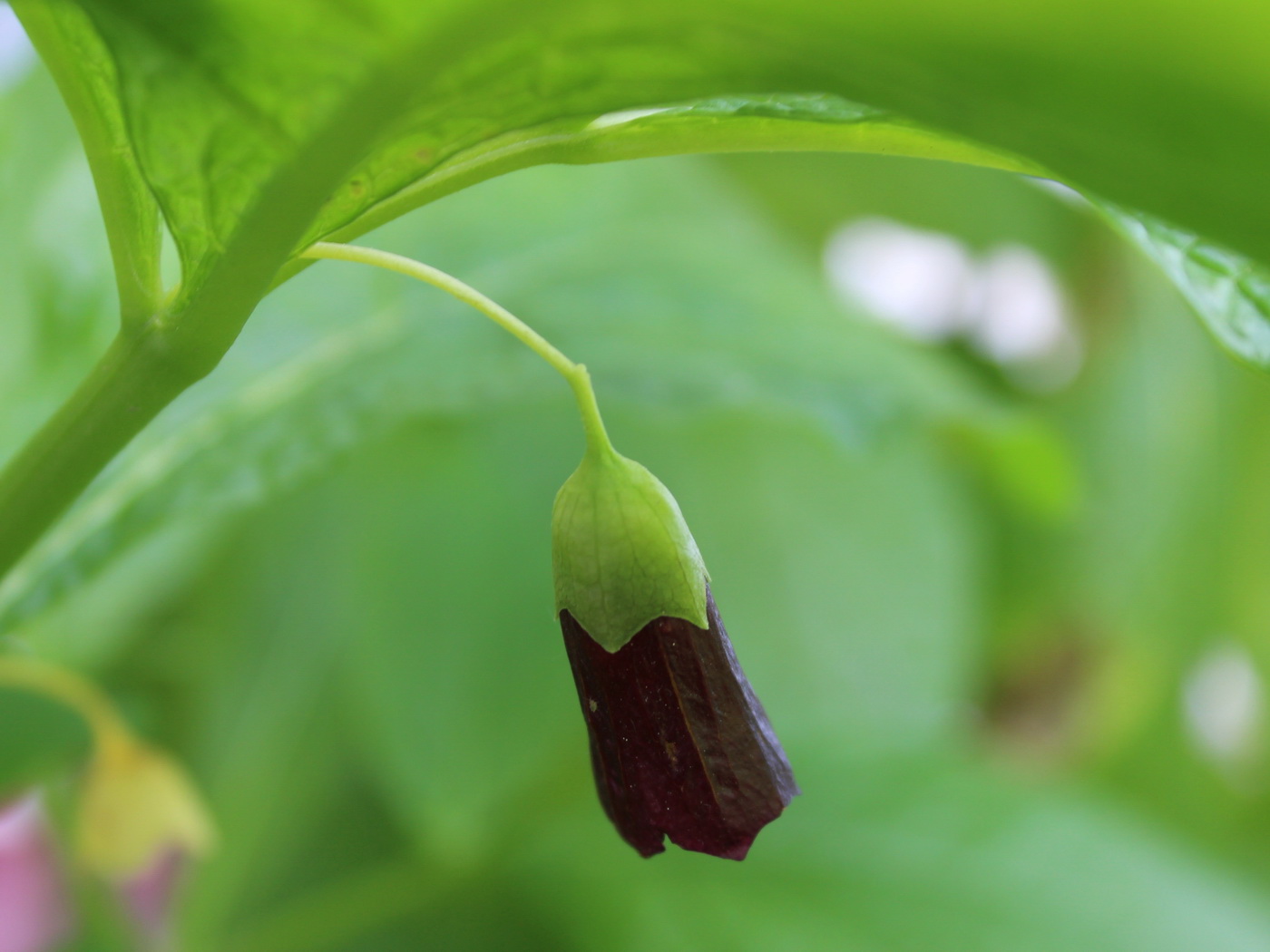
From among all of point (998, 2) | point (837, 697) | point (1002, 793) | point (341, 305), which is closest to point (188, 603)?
point (341, 305)

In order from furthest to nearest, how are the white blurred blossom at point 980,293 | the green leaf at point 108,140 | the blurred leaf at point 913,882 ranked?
the white blurred blossom at point 980,293
the blurred leaf at point 913,882
the green leaf at point 108,140

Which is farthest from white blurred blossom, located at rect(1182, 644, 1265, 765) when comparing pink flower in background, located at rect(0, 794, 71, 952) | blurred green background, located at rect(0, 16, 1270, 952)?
pink flower in background, located at rect(0, 794, 71, 952)

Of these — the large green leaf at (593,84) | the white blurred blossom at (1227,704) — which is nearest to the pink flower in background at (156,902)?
the large green leaf at (593,84)

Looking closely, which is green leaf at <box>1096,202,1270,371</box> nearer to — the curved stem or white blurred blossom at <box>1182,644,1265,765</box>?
the curved stem

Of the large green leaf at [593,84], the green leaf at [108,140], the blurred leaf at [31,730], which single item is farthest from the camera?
the blurred leaf at [31,730]

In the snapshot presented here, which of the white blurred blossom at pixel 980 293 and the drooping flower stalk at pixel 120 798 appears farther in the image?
the white blurred blossom at pixel 980 293

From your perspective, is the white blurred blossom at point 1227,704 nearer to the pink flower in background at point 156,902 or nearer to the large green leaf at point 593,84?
the pink flower in background at point 156,902

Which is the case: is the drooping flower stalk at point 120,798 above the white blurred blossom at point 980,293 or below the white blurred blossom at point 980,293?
below
